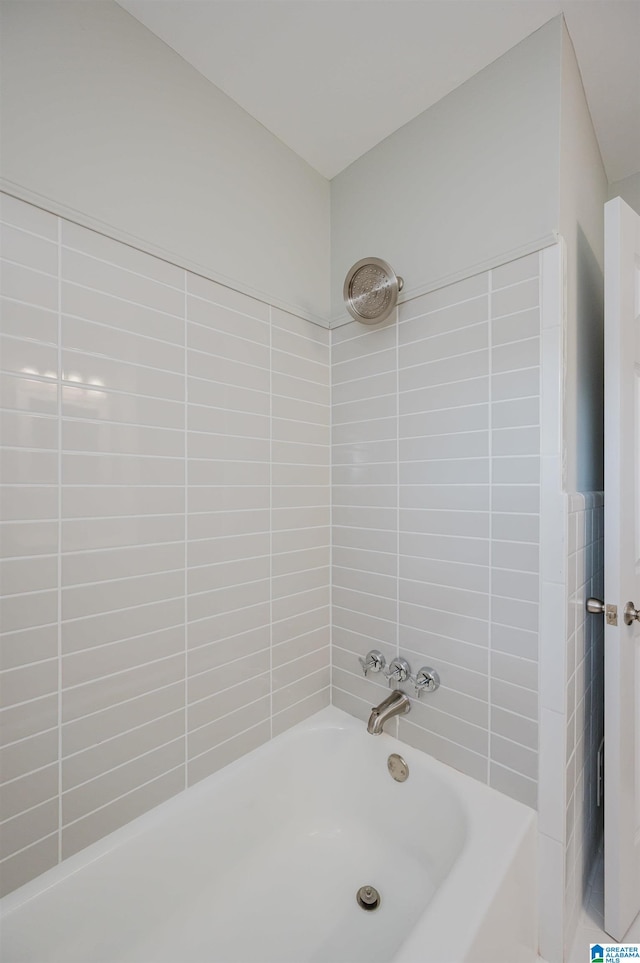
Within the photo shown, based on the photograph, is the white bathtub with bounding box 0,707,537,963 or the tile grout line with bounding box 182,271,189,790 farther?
the tile grout line with bounding box 182,271,189,790

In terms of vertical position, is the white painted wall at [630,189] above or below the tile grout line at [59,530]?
above

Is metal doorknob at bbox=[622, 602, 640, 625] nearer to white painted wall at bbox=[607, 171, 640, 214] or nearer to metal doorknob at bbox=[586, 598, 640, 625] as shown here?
metal doorknob at bbox=[586, 598, 640, 625]

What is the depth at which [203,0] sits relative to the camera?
1062mm

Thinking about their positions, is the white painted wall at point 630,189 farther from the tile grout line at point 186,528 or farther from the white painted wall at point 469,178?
the tile grout line at point 186,528

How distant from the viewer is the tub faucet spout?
4.35 feet

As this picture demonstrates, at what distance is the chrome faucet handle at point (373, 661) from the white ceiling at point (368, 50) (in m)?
1.86

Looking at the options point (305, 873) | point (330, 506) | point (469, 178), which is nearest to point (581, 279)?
point (469, 178)

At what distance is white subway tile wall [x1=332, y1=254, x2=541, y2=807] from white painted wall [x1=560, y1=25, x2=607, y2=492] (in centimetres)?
15

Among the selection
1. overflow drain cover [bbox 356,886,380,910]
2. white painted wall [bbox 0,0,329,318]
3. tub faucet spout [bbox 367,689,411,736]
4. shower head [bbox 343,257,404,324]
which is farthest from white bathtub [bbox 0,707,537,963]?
white painted wall [bbox 0,0,329,318]

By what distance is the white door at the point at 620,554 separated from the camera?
1177mm

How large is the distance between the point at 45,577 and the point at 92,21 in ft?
4.44

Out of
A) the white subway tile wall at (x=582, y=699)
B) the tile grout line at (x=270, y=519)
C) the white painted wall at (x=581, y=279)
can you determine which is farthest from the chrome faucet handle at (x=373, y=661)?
the white painted wall at (x=581, y=279)

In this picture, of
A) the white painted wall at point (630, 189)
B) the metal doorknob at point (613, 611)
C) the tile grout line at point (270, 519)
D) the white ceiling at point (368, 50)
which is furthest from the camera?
the white painted wall at point (630, 189)
